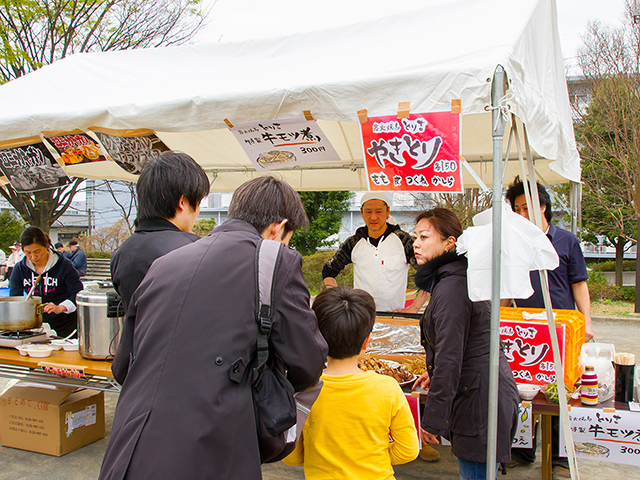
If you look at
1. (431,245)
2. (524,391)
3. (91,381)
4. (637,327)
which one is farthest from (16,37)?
(637,327)

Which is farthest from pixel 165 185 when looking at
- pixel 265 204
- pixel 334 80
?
pixel 334 80

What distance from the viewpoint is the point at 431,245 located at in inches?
84.4

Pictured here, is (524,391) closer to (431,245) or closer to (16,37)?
(431,245)

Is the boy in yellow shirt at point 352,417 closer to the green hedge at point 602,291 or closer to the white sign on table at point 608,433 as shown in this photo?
the white sign on table at point 608,433

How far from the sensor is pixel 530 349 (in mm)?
2336

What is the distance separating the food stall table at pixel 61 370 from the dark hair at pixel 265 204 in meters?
1.69

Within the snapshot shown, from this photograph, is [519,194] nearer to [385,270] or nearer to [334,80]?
[385,270]

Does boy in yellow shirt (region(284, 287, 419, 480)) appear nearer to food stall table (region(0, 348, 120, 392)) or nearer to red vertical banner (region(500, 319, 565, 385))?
red vertical banner (region(500, 319, 565, 385))

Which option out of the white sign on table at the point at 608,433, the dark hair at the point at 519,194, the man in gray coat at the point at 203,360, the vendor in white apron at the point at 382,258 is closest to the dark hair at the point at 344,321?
the man in gray coat at the point at 203,360

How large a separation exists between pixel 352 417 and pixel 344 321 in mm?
327

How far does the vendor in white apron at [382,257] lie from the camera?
4.03 m

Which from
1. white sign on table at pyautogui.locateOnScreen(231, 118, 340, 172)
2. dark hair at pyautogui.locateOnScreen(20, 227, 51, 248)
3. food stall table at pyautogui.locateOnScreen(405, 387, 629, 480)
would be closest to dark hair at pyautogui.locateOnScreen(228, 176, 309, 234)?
white sign on table at pyautogui.locateOnScreen(231, 118, 340, 172)

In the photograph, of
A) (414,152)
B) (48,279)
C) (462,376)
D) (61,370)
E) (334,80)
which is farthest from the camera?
(48,279)

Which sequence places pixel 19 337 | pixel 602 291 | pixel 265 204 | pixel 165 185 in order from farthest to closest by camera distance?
pixel 602 291, pixel 19 337, pixel 165 185, pixel 265 204
